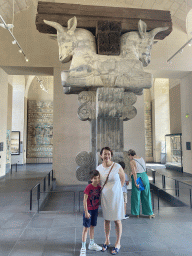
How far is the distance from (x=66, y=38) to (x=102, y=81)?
1132 millimetres

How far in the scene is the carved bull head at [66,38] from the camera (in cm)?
400

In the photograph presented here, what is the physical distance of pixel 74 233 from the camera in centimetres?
356

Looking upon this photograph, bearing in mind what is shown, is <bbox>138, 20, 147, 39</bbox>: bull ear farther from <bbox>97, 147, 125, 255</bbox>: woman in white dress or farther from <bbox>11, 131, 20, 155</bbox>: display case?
<bbox>11, 131, 20, 155</bbox>: display case

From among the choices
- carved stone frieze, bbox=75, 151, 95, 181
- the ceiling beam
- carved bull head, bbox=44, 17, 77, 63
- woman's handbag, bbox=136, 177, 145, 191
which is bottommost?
woman's handbag, bbox=136, 177, 145, 191

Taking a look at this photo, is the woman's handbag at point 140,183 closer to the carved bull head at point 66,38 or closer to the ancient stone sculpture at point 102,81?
the ancient stone sculpture at point 102,81

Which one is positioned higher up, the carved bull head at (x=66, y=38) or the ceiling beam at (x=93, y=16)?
the ceiling beam at (x=93, y=16)

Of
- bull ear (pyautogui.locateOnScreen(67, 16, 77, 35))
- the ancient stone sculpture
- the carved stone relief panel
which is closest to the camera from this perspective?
the ancient stone sculpture

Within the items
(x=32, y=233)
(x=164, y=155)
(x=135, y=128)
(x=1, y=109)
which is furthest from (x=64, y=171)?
(x=164, y=155)

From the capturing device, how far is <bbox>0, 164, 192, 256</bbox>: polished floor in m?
2.96

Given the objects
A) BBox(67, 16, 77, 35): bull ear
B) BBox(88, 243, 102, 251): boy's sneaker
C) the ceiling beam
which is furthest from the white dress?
the ceiling beam

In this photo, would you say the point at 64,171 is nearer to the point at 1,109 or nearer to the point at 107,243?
the point at 1,109

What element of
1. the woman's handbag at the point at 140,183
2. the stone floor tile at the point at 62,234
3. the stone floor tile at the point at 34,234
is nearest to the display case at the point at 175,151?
the woman's handbag at the point at 140,183

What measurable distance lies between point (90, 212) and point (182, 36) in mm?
9701

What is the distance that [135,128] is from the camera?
9.09m
